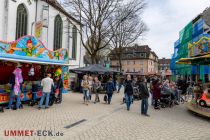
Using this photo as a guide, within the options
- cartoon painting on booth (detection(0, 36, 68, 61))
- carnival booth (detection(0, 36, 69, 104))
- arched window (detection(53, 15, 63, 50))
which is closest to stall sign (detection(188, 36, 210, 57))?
carnival booth (detection(0, 36, 69, 104))

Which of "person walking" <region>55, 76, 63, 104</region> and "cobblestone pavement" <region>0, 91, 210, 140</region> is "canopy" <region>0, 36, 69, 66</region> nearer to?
"person walking" <region>55, 76, 63, 104</region>

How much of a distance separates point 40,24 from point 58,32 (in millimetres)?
5130

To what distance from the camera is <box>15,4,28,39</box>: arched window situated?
20312mm

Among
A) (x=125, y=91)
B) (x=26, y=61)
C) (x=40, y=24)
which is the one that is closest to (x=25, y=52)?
(x=26, y=61)

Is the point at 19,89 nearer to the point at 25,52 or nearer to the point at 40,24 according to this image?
the point at 25,52

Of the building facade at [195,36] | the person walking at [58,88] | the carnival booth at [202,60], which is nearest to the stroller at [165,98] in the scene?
the carnival booth at [202,60]

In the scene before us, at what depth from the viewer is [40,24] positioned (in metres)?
21.0

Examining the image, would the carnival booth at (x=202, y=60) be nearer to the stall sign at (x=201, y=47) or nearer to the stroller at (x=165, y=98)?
the stall sign at (x=201, y=47)

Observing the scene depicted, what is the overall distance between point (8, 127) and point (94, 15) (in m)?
17.2

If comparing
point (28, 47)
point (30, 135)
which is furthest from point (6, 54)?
point (30, 135)

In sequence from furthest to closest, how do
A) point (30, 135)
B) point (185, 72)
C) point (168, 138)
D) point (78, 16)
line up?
point (185, 72), point (78, 16), point (168, 138), point (30, 135)

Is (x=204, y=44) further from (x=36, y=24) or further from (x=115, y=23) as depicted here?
(x=36, y=24)

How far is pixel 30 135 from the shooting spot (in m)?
5.63

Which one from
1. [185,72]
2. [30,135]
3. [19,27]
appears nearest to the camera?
[30,135]
